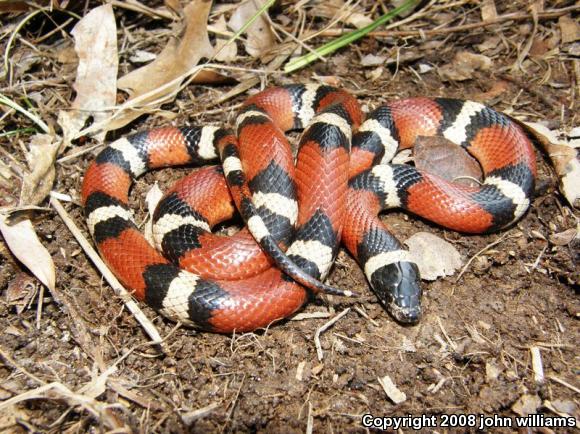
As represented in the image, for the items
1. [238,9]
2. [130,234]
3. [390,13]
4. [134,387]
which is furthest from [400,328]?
[238,9]

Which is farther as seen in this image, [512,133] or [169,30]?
[169,30]

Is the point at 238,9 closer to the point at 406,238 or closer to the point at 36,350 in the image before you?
the point at 406,238

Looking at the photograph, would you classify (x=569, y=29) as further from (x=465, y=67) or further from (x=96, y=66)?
(x=96, y=66)

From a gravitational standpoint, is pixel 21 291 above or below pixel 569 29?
above

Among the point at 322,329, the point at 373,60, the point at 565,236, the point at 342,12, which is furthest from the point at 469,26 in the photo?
the point at 322,329

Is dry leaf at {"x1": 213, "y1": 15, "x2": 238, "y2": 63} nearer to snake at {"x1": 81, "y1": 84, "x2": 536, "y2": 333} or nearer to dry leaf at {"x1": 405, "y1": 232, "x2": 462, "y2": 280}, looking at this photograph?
snake at {"x1": 81, "y1": 84, "x2": 536, "y2": 333}
